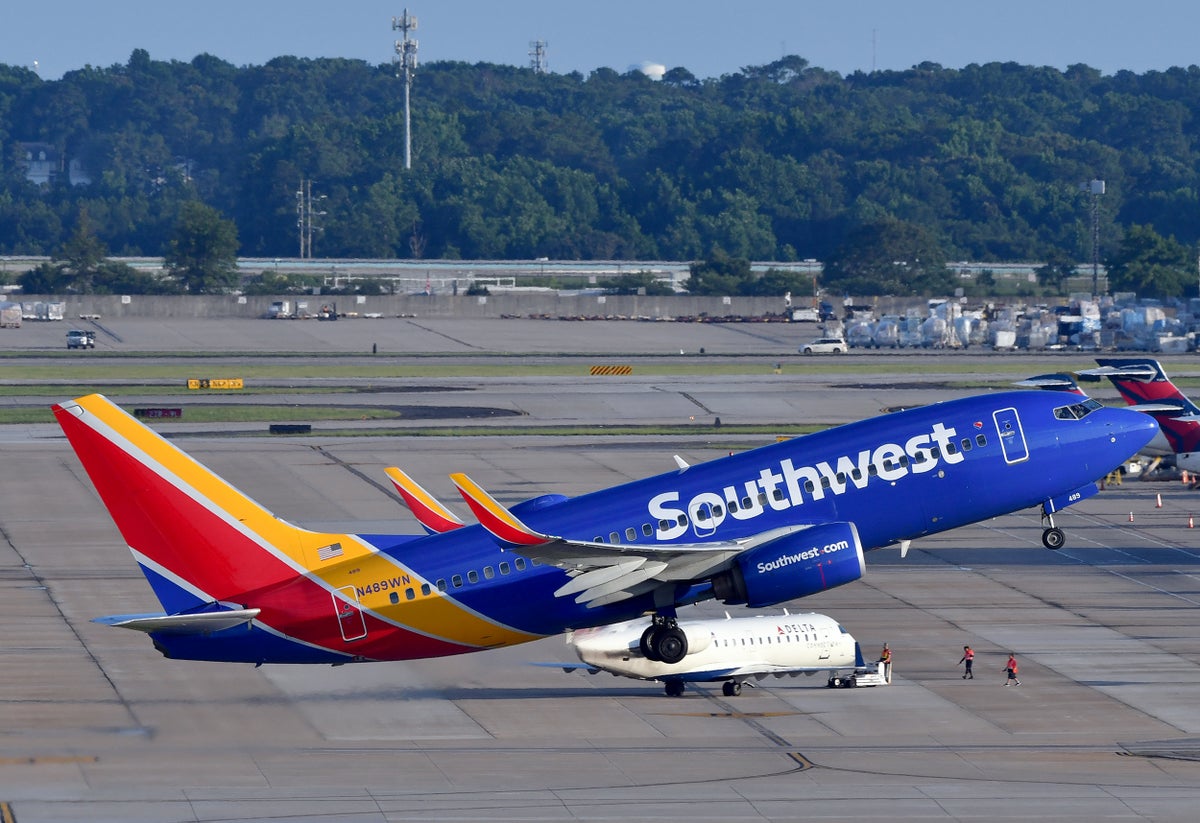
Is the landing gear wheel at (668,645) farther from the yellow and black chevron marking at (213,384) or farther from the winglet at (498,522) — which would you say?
the yellow and black chevron marking at (213,384)

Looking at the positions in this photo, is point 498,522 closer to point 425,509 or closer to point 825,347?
point 425,509

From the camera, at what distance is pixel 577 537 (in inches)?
1769

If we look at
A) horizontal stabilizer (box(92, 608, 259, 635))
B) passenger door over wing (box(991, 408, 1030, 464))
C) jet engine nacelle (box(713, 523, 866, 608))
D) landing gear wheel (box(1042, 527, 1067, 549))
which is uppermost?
passenger door over wing (box(991, 408, 1030, 464))

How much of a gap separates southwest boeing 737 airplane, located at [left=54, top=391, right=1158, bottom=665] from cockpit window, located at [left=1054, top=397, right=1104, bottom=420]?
0.05 m

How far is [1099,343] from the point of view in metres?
194

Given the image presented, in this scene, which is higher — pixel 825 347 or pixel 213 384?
pixel 825 347

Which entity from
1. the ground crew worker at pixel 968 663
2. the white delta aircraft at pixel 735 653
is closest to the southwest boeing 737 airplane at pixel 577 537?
the white delta aircraft at pixel 735 653

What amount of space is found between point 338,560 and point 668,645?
890 cm

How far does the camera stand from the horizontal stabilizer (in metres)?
40.8

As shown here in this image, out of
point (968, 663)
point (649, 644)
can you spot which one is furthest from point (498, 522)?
point (968, 663)

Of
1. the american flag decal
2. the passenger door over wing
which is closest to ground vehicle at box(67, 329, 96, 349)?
the american flag decal

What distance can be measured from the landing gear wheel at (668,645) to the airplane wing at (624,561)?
1807 millimetres

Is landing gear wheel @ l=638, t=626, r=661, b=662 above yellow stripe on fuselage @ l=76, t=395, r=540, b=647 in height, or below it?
below

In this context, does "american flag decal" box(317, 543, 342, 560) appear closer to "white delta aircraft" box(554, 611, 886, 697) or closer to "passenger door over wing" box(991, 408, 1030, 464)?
"white delta aircraft" box(554, 611, 886, 697)
